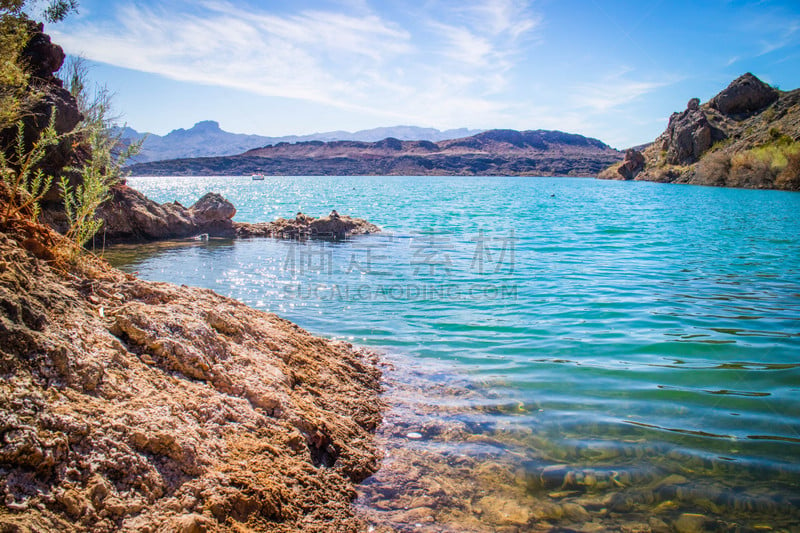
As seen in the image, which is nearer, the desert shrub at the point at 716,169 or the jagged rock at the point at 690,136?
the desert shrub at the point at 716,169

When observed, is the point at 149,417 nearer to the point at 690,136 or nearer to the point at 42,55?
the point at 42,55

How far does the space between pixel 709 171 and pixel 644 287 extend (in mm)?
59663

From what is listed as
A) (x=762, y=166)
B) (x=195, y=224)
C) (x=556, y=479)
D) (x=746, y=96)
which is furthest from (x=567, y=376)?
(x=746, y=96)

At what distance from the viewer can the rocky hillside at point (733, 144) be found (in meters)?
47.6

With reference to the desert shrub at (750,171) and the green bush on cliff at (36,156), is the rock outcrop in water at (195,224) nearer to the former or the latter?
the green bush on cliff at (36,156)

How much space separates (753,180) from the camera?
1939 inches

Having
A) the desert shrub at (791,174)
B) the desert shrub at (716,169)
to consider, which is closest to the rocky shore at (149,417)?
the desert shrub at (791,174)

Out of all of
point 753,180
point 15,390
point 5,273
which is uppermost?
point 753,180

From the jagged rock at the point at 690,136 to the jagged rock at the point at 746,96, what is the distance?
3.60m

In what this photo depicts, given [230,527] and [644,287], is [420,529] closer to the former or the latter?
[230,527]

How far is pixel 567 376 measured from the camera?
5586 millimetres

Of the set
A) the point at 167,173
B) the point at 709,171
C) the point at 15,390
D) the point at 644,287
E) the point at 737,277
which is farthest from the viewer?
the point at 167,173

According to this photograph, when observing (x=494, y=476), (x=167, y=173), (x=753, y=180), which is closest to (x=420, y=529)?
(x=494, y=476)

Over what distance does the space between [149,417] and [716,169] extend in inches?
2680
